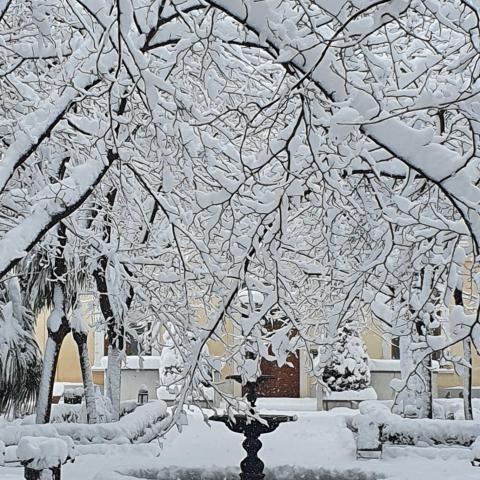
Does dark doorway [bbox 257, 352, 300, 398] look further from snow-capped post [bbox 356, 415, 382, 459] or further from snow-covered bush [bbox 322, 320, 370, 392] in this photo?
snow-capped post [bbox 356, 415, 382, 459]

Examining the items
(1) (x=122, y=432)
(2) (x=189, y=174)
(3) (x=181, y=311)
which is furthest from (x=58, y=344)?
(2) (x=189, y=174)

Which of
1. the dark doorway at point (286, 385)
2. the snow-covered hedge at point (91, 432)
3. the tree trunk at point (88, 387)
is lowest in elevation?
the snow-covered hedge at point (91, 432)

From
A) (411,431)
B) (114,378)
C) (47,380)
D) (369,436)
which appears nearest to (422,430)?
(411,431)

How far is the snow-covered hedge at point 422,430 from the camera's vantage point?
1370cm

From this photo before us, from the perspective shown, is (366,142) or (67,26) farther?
(67,26)

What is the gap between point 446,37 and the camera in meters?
10.2

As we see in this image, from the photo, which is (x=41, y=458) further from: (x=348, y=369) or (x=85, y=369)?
(x=348, y=369)

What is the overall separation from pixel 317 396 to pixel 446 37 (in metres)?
17.2

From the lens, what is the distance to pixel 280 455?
15.0 meters

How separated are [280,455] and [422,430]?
262 cm

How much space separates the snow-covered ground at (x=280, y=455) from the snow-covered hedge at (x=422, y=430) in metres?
0.24

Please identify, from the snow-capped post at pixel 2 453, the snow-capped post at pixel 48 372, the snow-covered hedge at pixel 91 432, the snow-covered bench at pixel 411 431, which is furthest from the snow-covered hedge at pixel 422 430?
the snow-capped post at pixel 2 453

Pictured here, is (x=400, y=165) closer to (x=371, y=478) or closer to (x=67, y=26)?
(x=67, y=26)

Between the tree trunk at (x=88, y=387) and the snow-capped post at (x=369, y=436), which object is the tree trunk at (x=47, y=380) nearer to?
the tree trunk at (x=88, y=387)
